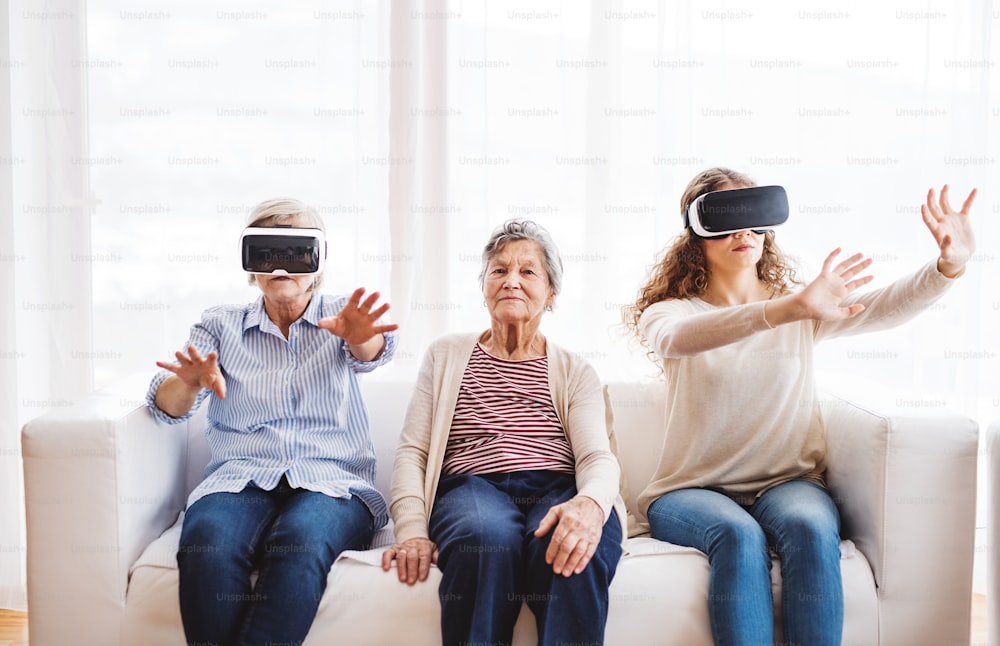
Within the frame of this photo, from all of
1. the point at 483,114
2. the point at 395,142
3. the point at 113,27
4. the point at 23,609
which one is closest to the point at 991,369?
the point at 483,114

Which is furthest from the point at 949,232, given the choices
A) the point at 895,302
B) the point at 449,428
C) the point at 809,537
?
the point at 449,428

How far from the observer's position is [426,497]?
204 centimetres

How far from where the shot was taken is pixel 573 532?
179 centimetres

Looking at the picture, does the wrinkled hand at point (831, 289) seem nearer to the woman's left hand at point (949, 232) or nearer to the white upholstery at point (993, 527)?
the woman's left hand at point (949, 232)

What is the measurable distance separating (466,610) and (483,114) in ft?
5.07

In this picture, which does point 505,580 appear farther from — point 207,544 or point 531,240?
point 531,240

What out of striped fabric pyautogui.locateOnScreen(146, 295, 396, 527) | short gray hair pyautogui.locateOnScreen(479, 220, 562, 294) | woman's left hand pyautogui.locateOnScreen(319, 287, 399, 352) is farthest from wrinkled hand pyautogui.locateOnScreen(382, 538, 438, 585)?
short gray hair pyautogui.locateOnScreen(479, 220, 562, 294)

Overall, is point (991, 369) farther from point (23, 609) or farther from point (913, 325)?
point (23, 609)

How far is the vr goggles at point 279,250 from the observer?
2.03m

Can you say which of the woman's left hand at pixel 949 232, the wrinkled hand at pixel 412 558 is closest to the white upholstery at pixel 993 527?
the woman's left hand at pixel 949 232

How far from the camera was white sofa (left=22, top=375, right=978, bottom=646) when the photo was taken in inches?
71.5

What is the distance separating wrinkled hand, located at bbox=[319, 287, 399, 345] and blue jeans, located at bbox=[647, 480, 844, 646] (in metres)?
0.82

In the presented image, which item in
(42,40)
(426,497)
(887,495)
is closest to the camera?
(887,495)

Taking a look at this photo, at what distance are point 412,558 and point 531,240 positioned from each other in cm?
81
